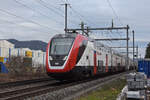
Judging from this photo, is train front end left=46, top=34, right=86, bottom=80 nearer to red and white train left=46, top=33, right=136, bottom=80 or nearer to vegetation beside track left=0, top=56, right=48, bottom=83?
red and white train left=46, top=33, right=136, bottom=80

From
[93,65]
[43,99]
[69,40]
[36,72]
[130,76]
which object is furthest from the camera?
[36,72]

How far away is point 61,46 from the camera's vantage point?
1806cm

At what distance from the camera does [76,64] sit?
1800 cm

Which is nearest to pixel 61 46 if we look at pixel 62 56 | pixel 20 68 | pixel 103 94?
pixel 62 56

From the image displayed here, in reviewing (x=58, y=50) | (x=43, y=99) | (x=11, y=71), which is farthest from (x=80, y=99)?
(x=11, y=71)

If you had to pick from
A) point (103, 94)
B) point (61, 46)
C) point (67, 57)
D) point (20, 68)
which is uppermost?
point (61, 46)

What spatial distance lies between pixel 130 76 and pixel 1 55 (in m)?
32.7

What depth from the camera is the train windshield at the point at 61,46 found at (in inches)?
697

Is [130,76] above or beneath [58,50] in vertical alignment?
beneath

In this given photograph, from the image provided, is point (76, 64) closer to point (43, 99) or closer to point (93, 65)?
point (93, 65)

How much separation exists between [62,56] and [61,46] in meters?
0.99

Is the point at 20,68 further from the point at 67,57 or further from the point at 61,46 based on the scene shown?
the point at 67,57

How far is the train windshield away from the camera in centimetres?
1770

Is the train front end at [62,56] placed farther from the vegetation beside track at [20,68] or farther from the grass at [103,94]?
the vegetation beside track at [20,68]
